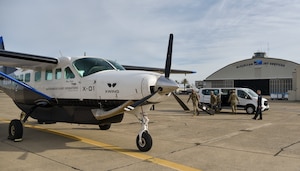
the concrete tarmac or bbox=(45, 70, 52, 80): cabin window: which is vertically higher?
bbox=(45, 70, 52, 80): cabin window

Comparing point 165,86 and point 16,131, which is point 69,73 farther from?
point 165,86

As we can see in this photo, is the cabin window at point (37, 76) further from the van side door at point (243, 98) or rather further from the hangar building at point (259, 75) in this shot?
the hangar building at point (259, 75)

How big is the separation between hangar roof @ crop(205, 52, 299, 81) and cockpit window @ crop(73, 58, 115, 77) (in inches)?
2241

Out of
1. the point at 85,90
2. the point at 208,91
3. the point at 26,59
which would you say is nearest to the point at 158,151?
the point at 85,90

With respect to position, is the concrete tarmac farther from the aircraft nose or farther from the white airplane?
the aircraft nose

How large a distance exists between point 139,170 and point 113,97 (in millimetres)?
2318

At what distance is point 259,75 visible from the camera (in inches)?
2382

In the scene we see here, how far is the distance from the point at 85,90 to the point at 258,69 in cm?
5911

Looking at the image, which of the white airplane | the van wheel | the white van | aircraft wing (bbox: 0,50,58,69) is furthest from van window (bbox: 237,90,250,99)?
aircraft wing (bbox: 0,50,58,69)

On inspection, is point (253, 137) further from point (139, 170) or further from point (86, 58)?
point (86, 58)

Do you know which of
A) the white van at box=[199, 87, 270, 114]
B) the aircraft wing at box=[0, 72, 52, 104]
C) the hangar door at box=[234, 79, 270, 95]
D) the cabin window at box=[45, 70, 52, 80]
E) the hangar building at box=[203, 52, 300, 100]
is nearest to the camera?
the aircraft wing at box=[0, 72, 52, 104]

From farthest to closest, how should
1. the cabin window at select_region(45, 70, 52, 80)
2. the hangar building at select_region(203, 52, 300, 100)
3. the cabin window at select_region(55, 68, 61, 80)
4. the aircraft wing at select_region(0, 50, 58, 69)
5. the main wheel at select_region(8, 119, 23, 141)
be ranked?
the hangar building at select_region(203, 52, 300, 100) < the cabin window at select_region(45, 70, 52, 80) < the cabin window at select_region(55, 68, 61, 80) < the aircraft wing at select_region(0, 50, 58, 69) < the main wheel at select_region(8, 119, 23, 141)

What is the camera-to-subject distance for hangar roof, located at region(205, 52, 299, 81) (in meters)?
58.4

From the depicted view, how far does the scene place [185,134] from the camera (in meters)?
9.85
